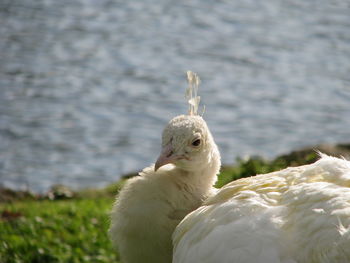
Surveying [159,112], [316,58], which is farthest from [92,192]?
[316,58]

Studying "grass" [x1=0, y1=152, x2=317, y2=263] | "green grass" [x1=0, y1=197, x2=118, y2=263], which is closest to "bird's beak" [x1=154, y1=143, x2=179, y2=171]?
"green grass" [x1=0, y1=197, x2=118, y2=263]

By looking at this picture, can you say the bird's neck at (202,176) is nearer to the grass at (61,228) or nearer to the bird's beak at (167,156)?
the bird's beak at (167,156)

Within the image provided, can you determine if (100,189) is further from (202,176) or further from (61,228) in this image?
(202,176)

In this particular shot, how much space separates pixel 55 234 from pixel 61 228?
138mm

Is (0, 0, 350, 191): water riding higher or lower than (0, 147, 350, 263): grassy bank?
lower

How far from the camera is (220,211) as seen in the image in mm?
3680

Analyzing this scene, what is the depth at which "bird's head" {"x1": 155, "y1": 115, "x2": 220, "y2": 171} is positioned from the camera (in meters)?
4.16

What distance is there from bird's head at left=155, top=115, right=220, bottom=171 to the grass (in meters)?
2.04

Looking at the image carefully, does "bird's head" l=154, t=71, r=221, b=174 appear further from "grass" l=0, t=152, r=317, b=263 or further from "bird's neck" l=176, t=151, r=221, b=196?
"grass" l=0, t=152, r=317, b=263

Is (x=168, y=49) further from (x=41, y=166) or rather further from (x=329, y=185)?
(x=329, y=185)

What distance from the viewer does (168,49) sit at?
13344 millimetres

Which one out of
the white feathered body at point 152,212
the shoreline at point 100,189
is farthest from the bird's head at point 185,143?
the shoreline at point 100,189

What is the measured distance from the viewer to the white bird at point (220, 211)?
3.28 meters

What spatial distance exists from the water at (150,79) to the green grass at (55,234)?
2.46 metres
